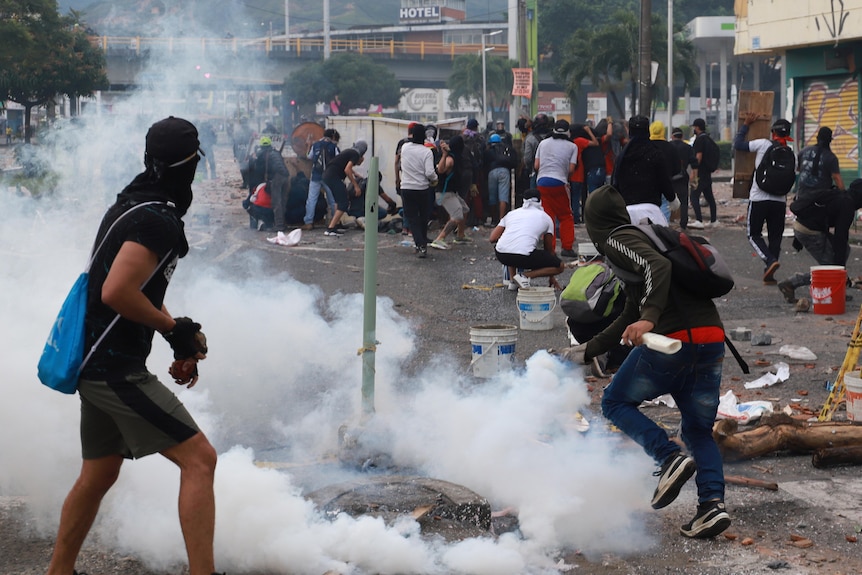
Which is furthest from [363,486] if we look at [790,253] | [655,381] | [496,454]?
[790,253]

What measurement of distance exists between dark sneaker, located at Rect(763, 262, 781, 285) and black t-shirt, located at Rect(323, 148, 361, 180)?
7.15 meters

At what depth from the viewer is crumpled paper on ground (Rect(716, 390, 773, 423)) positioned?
19.4 ft

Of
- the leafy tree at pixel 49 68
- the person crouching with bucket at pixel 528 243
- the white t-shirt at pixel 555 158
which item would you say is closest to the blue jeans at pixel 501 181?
the white t-shirt at pixel 555 158

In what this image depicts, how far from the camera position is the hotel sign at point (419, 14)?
151500 mm

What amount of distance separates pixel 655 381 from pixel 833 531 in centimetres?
102

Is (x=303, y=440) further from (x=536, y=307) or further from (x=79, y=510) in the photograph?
(x=536, y=307)

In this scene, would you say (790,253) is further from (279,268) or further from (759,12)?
(759,12)

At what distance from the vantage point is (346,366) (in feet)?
22.6

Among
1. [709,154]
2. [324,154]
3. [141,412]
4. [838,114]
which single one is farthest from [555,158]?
[141,412]

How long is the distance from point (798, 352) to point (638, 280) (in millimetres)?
4078

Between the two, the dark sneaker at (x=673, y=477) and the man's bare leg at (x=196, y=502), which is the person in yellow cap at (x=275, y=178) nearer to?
the dark sneaker at (x=673, y=477)

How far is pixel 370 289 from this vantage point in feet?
17.9

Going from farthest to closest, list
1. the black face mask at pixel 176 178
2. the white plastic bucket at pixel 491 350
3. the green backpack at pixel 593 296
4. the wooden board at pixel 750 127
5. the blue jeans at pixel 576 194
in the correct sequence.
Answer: the blue jeans at pixel 576 194
the wooden board at pixel 750 127
the white plastic bucket at pixel 491 350
the green backpack at pixel 593 296
the black face mask at pixel 176 178

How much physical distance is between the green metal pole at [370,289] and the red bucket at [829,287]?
18.0 feet
